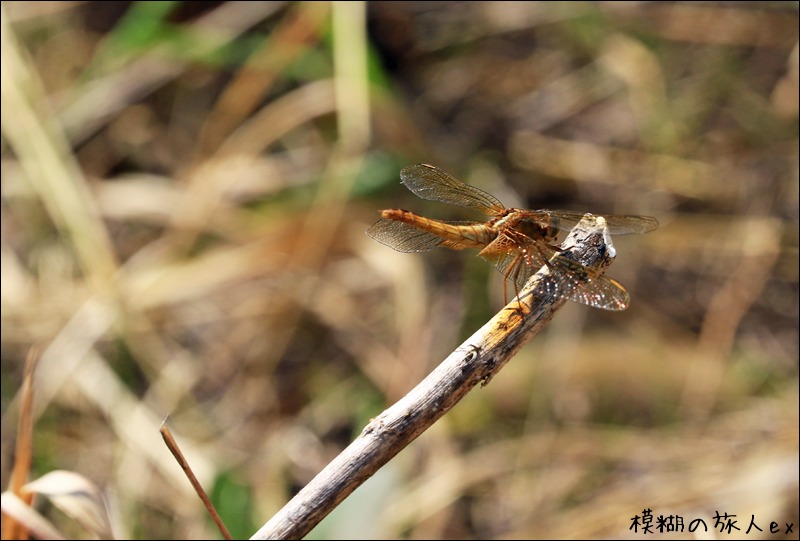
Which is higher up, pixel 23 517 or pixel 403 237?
pixel 403 237

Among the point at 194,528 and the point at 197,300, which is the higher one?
the point at 197,300

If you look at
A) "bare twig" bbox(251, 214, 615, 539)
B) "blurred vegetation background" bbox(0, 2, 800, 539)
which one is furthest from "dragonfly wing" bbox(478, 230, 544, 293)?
"blurred vegetation background" bbox(0, 2, 800, 539)

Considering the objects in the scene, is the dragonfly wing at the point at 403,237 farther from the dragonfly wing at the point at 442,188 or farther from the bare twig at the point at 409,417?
the bare twig at the point at 409,417

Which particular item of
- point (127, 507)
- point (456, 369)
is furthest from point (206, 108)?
point (456, 369)

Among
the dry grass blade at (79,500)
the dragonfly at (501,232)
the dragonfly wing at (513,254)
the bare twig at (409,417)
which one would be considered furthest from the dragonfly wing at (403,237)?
the dry grass blade at (79,500)

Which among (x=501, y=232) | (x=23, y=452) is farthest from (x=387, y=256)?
(x=23, y=452)

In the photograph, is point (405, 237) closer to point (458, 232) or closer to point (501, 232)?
point (458, 232)

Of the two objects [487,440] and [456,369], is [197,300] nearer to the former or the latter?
[487,440]
